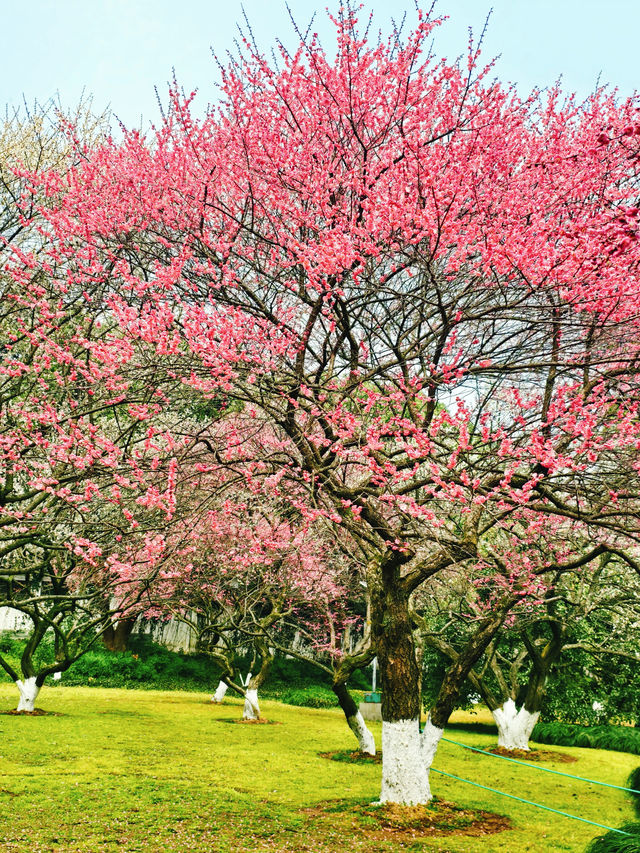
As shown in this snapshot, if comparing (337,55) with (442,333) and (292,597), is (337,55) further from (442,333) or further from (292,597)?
(292,597)

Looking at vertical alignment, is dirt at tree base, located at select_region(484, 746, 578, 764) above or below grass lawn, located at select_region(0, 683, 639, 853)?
above

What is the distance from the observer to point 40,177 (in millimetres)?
9086

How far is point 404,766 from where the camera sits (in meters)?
7.95

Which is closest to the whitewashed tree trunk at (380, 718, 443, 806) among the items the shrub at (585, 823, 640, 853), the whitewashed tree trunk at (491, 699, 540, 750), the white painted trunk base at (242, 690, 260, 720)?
the shrub at (585, 823, 640, 853)

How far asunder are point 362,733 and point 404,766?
4.38m

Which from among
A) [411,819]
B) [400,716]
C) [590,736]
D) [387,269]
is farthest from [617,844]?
[590,736]

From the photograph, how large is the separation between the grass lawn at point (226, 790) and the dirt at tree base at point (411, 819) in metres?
0.05

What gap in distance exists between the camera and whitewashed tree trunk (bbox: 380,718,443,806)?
7.91 metres

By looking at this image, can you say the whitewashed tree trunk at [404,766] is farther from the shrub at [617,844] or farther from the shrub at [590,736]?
the shrub at [590,736]

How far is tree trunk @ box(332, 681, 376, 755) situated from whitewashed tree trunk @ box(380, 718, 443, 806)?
3622 millimetres

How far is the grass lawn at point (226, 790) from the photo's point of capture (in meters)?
6.70

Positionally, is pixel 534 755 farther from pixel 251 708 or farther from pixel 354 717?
pixel 251 708

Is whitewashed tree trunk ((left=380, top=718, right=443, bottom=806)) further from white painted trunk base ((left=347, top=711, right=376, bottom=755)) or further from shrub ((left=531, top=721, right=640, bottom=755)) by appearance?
shrub ((left=531, top=721, right=640, bottom=755))

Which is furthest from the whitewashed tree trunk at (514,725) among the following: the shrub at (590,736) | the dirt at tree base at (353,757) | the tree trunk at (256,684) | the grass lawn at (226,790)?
the tree trunk at (256,684)
